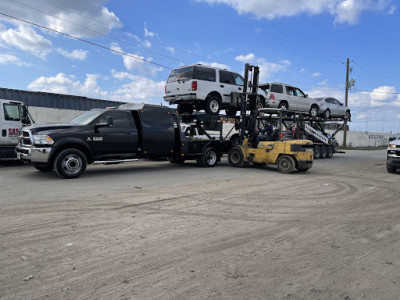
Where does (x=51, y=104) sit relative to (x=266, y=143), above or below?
above

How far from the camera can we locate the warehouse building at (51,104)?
1792 cm

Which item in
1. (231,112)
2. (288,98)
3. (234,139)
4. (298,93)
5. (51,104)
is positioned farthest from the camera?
(51,104)

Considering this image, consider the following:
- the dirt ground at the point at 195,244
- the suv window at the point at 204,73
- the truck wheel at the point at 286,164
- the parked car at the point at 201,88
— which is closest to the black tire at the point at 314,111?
the parked car at the point at 201,88

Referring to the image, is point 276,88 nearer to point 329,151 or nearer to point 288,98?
point 288,98

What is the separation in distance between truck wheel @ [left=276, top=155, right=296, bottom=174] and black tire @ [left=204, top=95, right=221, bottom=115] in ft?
10.3

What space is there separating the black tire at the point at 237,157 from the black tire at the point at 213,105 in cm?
181

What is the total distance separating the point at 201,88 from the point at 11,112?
7060 millimetres

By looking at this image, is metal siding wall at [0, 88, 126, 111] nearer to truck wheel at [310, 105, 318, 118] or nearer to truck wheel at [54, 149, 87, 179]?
truck wheel at [54, 149, 87, 179]

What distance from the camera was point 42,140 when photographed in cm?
855

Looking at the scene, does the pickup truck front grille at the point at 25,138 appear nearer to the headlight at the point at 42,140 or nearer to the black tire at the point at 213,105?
the headlight at the point at 42,140

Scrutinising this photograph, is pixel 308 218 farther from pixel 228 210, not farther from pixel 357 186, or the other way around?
pixel 357 186

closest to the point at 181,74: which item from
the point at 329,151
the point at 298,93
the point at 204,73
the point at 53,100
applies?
the point at 204,73

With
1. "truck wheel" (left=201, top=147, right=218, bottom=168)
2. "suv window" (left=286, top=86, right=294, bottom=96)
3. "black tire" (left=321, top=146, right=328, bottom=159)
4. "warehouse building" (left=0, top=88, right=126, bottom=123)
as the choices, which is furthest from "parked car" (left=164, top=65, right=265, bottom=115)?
"black tire" (left=321, top=146, right=328, bottom=159)

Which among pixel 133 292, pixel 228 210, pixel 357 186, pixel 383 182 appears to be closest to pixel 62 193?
pixel 228 210
